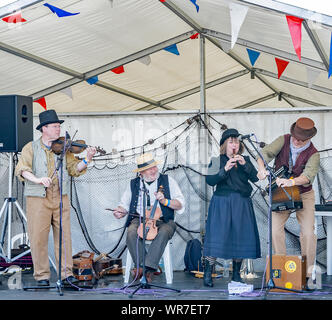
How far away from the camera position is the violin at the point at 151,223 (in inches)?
222

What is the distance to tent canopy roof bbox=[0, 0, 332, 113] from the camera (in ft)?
18.6

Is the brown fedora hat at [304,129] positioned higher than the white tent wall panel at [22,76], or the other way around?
the white tent wall panel at [22,76]

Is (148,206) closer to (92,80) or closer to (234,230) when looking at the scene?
(234,230)

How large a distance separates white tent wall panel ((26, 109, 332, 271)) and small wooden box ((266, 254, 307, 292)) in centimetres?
157

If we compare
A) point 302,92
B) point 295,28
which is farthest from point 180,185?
point 302,92

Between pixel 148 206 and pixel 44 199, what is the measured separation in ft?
3.63

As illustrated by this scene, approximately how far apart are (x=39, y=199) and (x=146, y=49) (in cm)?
267

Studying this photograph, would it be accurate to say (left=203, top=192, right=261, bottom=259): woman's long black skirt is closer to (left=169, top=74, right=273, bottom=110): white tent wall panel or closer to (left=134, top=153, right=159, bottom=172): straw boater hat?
(left=134, top=153, right=159, bottom=172): straw boater hat

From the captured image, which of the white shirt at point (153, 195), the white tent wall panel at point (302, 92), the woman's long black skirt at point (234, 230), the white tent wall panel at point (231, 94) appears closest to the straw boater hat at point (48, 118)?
the white shirt at point (153, 195)

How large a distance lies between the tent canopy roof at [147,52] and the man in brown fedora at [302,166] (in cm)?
94

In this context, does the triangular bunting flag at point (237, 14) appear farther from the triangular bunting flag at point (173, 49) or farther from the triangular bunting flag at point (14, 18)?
the triangular bunting flag at point (173, 49)

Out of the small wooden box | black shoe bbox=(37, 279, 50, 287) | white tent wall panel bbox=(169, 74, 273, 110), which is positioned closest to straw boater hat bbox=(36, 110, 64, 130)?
black shoe bbox=(37, 279, 50, 287)

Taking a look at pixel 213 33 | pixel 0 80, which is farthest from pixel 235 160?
pixel 0 80
